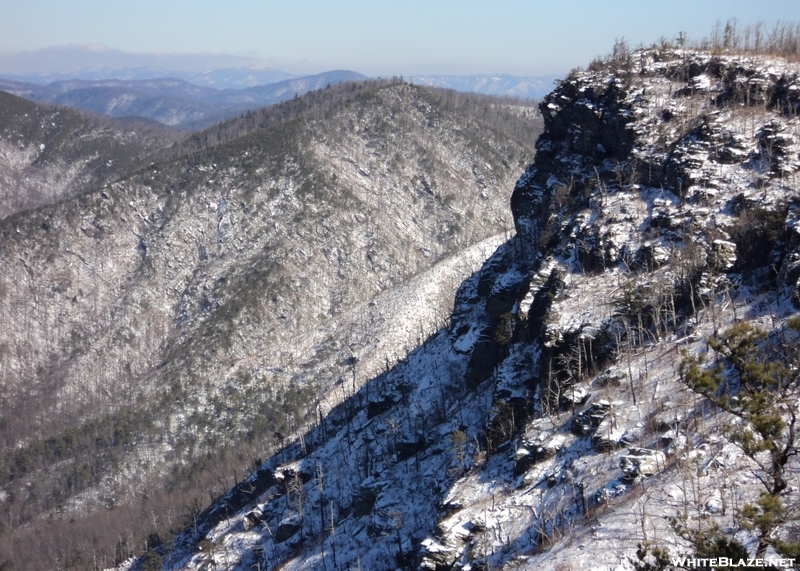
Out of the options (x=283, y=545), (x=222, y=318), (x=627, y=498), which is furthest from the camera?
(x=222, y=318)

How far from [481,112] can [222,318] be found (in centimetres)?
10321

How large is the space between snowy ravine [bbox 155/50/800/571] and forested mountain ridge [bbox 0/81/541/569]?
110 ft

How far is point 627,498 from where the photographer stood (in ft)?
74.4

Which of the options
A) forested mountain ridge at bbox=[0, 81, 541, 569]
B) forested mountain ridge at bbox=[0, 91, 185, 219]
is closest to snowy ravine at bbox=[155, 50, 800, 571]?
forested mountain ridge at bbox=[0, 81, 541, 569]

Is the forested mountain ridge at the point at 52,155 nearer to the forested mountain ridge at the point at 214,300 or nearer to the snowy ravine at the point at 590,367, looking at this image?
the forested mountain ridge at the point at 214,300

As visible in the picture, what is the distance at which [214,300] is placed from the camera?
115688 mm

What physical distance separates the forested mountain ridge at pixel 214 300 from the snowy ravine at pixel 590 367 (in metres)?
33.6

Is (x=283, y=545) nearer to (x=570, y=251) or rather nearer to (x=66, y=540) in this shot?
(x=570, y=251)

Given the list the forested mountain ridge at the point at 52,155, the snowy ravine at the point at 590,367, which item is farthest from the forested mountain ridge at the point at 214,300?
the forested mountain ridge at the point at 52,155

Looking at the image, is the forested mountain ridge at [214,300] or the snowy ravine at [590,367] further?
the forested mountain ridge at [214,300]

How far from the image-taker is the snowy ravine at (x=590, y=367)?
23.5 meters

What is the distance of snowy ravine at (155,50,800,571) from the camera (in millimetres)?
23531

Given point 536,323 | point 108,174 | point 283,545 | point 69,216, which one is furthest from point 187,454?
point 108,174

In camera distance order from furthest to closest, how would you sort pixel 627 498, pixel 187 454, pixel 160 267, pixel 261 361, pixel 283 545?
pixel 160 267
pixel 261 361
pixel 187 454
pixel 283 545
pixel 627 498
